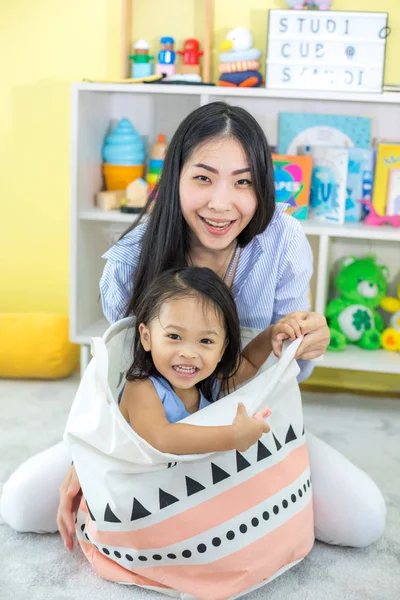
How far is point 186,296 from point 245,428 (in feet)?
0.75

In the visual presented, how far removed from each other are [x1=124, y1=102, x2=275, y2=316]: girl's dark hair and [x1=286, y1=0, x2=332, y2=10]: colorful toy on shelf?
0.98 m

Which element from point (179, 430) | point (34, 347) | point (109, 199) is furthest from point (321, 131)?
point (179, 430)

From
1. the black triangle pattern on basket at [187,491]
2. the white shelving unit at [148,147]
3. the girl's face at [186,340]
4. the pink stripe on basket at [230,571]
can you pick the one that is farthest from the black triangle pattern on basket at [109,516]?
the white shelving unit at [148,147]

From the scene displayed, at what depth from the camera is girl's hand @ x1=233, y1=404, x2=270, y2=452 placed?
1.15m

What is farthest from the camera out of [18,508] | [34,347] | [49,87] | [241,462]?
[49,87]

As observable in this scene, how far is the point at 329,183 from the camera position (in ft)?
7.46

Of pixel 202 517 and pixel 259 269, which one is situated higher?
pixel 259 269

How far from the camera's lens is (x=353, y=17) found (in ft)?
7.14

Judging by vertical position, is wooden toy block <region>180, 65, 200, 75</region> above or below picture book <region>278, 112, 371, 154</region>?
above

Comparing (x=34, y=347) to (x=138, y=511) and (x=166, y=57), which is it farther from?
(x=138, y=511)

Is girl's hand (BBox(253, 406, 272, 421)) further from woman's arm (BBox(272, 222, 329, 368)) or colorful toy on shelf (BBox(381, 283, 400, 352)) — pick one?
colorful toy on shelf (BBox(381, 283, 400, 352))

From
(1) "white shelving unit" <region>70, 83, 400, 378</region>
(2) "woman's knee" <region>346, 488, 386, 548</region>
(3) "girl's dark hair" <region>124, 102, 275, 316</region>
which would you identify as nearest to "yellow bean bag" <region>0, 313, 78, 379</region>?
(1) "white shelving unit" <region>70, 83, 400, 378</region>

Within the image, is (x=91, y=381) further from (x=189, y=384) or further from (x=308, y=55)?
(x=308, y=55)

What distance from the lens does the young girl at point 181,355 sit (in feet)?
3.88
